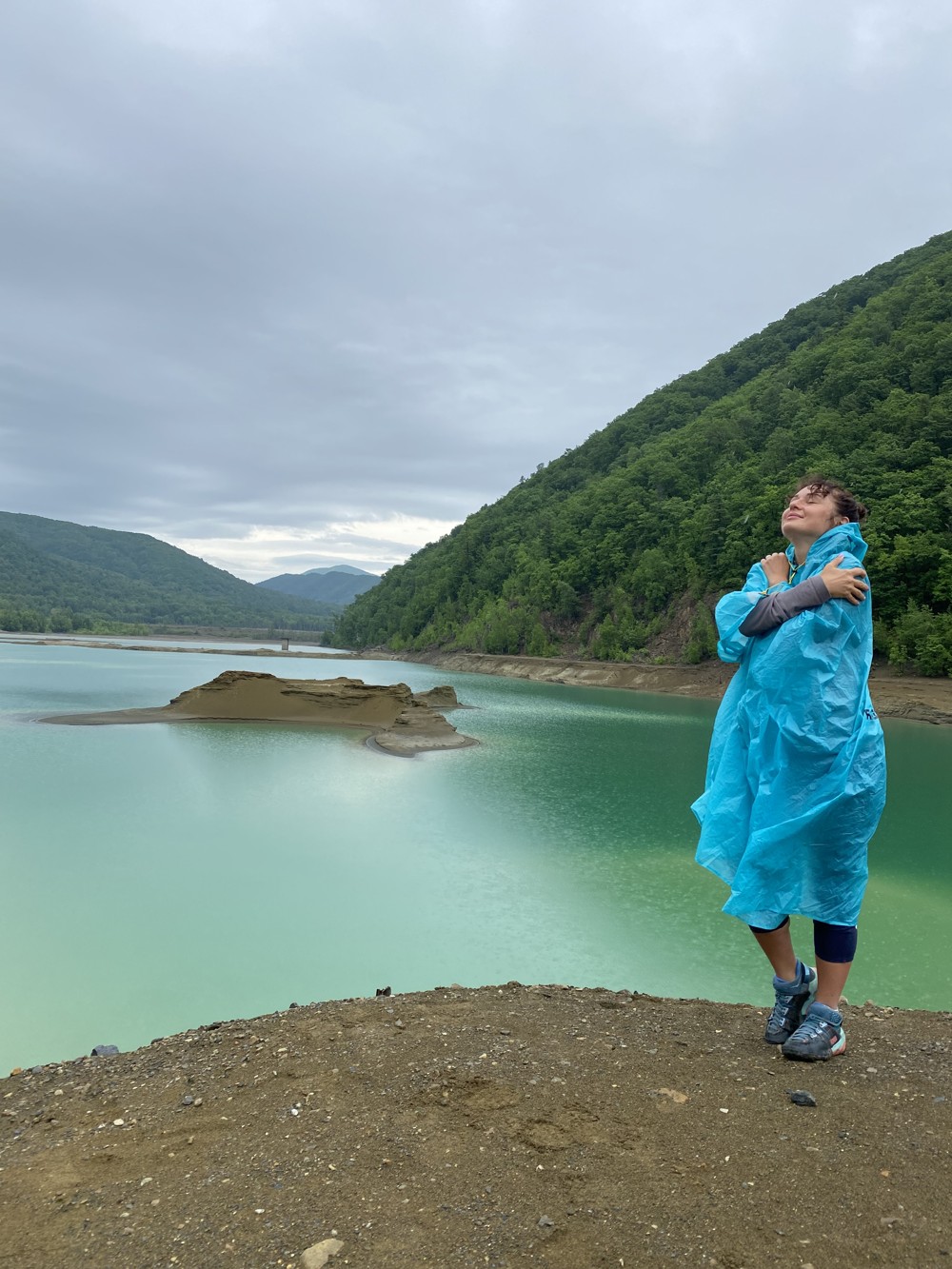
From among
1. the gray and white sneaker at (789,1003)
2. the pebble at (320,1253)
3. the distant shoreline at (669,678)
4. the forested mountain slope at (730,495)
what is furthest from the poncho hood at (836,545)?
the forested mountain slope at (730,495)

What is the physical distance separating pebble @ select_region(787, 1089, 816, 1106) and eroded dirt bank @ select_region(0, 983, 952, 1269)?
27mm

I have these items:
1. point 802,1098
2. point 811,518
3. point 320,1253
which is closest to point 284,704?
point 811,518

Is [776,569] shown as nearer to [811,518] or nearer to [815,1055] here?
[811,518]

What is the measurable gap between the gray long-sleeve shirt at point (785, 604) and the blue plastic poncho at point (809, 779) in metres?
0.04

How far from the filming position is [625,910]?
29.5 feet

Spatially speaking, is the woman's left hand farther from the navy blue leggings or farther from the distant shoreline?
the distant shoreline

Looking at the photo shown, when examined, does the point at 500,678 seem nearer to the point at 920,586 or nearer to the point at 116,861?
the point at 920,586

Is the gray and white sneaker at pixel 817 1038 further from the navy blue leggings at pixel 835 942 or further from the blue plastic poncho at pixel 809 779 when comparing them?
the blue plastic poncho at pixel 809 779

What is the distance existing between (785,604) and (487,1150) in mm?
2521

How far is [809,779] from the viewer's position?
3.27 m

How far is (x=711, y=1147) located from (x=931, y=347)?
6556 cm

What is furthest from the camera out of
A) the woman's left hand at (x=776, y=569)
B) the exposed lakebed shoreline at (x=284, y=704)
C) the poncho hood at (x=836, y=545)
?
the exposed lakebed shoreline at (x=284, y=704)

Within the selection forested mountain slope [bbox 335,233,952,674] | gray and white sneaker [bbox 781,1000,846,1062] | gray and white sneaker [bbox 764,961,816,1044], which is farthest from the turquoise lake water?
forested mountain slope [bbox 335,233,952,674]

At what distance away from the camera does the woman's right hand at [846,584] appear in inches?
130
